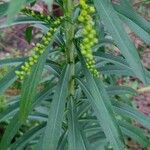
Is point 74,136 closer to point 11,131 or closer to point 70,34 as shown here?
point 11,131

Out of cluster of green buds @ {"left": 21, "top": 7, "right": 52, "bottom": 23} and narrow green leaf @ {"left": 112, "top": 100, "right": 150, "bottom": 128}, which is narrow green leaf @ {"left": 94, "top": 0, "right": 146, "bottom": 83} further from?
narrow green leaf @ {"left": 112, "top": 100, "right": 150, "bottom": 128}

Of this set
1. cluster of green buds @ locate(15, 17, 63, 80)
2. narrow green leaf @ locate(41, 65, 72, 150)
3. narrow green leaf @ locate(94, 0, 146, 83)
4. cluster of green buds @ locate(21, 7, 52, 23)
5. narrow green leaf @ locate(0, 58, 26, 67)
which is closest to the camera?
narrow green leaf @ locate(94, 0, 146, 83)

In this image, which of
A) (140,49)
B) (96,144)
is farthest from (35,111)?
(140,49)

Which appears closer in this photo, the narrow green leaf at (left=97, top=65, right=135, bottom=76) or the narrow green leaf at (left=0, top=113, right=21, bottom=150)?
the narrow green leaf at (left=0, top=113, right=21, bottom=150)

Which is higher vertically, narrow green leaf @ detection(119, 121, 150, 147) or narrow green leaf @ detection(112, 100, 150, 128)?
narrow green leaf @ detection(112, 100, 150, 128)

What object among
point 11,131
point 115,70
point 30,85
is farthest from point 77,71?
point 30,85

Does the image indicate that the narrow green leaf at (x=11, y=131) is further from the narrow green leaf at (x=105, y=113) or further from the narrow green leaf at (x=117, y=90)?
the narrow green leaf at (x=117, y=90)

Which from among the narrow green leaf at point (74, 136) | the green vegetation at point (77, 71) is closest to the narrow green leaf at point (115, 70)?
the green vegetation at point (77, 71)

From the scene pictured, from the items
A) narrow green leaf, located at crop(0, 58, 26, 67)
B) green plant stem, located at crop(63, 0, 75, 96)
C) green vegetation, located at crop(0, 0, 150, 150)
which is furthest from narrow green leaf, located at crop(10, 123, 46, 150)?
narrow green leaf, located at crop(0, 58, 26, 67)

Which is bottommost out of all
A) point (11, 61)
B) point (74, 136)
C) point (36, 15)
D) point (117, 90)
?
point (74, 136)
